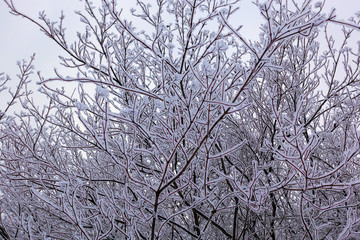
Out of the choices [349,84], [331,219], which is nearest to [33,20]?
[349,84]

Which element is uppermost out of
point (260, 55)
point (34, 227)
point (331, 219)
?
point (260, 55)

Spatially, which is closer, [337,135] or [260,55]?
[260,55]

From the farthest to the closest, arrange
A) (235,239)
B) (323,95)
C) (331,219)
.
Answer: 1. (323,95)
2. (331,219)
3. (235,239)

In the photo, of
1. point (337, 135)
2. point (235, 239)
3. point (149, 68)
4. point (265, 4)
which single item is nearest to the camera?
point (265, 4)

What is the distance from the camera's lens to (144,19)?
3.84 metres

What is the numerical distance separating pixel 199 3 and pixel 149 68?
1.71 meters

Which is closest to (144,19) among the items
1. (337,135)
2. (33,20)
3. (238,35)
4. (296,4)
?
(33,20)

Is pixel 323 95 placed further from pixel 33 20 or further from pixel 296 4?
pixel 33 20

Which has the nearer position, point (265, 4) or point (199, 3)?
point (265, 4)

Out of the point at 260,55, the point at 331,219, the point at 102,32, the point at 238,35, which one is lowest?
the point at 331,219

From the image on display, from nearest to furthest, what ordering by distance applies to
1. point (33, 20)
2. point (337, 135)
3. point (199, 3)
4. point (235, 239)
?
point (33, 20)
point (235, 239)
point (199, 3)
point (337, 135)

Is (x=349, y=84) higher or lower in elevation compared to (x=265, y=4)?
higher

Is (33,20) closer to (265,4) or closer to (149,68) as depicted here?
(265,4)

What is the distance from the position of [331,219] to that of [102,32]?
12.3 feet
